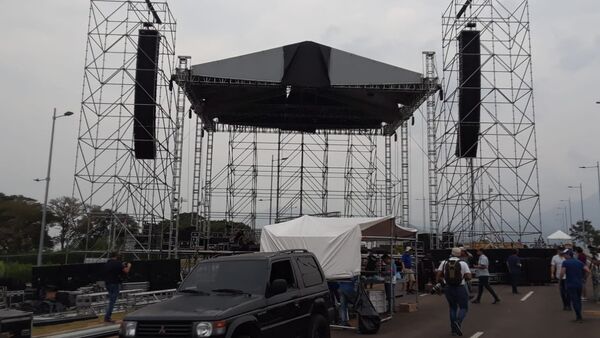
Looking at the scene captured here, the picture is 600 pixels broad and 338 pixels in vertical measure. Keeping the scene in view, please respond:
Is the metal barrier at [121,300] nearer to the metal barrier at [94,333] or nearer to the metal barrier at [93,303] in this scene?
the metal barrier at [93,303]

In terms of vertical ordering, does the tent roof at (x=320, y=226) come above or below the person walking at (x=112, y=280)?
above

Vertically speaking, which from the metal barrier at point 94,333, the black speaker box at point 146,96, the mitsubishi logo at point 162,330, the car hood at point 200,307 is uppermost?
the black speaker box at point 146,96

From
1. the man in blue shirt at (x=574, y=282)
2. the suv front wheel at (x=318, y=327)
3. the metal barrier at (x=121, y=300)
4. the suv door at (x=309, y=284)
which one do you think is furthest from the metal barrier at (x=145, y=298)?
the man in blue shirt at (x=574, y=282)

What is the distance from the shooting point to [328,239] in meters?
12.9

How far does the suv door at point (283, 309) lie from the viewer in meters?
7.27

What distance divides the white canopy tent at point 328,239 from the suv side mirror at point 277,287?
5065mm

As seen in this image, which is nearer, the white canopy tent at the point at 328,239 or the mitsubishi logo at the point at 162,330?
the mitsubishi logo at the point at 162,330

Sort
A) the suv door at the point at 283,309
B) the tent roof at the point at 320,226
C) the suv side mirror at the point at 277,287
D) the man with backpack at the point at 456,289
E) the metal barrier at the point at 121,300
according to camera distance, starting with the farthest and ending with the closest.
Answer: the metal barrier at the point at 121,300
the tent roof at the point at 320,226
the man with backpack at the point at 456,289
the suv side mirror at the point at 277,287
the suv door at the point at 283,309

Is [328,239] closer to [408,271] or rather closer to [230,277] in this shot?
[230,277]

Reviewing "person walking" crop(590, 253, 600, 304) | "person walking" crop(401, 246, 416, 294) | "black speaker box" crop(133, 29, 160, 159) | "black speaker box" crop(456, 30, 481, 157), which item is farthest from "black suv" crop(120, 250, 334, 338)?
"black speaker box" crop(456, 30, 481, 157)

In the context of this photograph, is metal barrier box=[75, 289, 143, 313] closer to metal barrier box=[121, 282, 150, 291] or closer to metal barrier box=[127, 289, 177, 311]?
metal barrier box=[127, 289, 177, 311]

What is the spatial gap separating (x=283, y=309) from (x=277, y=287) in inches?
17.0

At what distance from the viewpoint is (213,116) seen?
33156 millimetres

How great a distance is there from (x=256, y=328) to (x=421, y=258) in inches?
687
